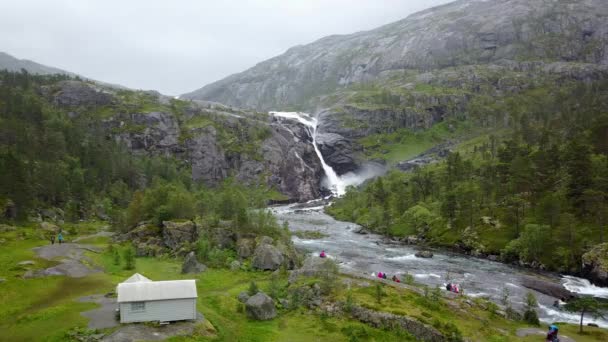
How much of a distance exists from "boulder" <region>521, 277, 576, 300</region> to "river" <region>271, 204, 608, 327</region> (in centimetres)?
111

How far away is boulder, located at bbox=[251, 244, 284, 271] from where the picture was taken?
59156mm

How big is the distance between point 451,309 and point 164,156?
16126cm

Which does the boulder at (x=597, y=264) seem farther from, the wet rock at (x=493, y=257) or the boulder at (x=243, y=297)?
the boulder at (x=243, y=297)

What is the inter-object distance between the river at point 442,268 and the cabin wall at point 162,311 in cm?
2948

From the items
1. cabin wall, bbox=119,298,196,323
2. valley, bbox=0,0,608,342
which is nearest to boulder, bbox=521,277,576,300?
valley, bbox=0,0,608,342

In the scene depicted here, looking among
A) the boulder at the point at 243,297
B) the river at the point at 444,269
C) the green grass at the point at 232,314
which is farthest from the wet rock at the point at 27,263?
the river at the point at 444,269

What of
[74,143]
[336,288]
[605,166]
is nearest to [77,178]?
[74,143]

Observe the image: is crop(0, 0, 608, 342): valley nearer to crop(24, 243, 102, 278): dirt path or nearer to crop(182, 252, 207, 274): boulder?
crop(182, 252, 207, 274): boulder

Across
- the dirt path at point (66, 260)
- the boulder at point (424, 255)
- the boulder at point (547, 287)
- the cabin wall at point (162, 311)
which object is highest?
the cabin wall at point (162, 311)

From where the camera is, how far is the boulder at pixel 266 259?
59.2 m

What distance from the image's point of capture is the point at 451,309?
139 feet

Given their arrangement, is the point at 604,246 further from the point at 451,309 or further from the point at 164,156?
the point at 164,156

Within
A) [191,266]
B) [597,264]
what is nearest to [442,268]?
[597,264]

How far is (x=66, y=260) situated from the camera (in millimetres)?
52969
